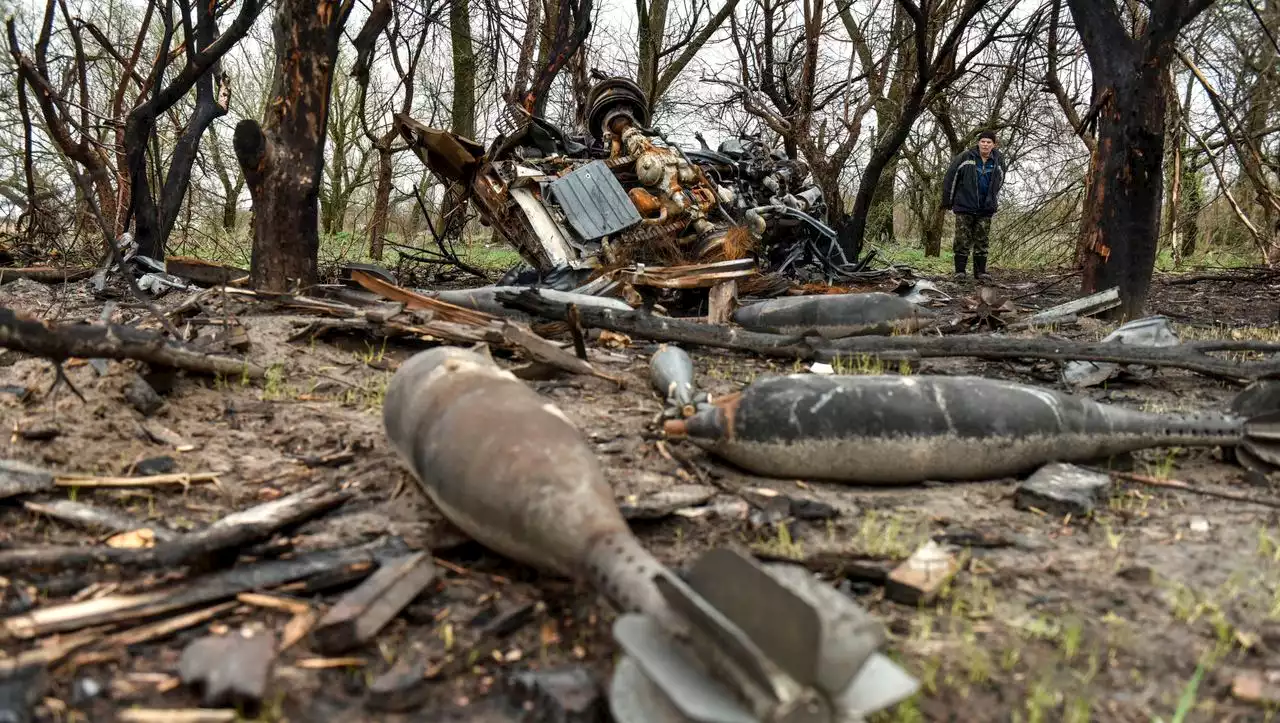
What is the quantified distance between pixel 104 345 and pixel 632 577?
2.54 metres

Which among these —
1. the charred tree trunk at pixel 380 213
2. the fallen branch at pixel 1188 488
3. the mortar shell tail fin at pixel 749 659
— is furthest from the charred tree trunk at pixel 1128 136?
the charred tree trunk at pixel 380 213

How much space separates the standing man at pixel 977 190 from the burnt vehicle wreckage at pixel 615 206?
4.28 meters

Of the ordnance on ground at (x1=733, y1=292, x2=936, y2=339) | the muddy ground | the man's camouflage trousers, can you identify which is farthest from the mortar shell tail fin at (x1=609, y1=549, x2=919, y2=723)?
the man's camouflage trousers

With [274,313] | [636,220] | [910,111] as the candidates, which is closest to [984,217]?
[910,111]

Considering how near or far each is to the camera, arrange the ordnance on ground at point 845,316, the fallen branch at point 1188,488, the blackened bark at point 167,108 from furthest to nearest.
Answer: the blackened bark at point 167,108 < the ordnance on ground at point 845,316 < the fallen branch at point 1188,488

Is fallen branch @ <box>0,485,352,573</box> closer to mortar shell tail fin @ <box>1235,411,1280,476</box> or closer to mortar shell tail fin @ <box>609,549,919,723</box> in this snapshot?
mortar shell tail fin @ <box>609,549,919,723</box>

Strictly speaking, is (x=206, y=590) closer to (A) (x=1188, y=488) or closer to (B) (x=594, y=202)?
(A) (x=1188, y=488)

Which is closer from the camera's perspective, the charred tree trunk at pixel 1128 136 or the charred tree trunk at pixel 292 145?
the charred tree trunk at pixel 292 145

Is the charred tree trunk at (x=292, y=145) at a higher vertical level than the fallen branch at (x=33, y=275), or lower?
higher

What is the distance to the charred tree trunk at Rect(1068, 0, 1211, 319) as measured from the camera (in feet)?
22.5

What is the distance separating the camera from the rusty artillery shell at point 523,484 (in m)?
2.00

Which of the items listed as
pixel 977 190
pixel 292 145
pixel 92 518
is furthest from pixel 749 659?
pixel 977 190

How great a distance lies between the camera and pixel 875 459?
3.11 meters

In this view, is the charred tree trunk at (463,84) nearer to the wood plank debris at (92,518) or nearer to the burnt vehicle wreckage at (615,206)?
the burnt vehicle wreckage at (615,206)
